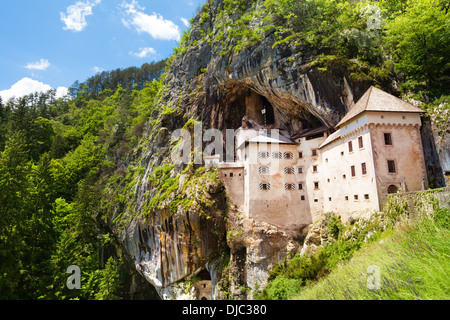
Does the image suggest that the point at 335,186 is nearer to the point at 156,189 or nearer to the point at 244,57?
the point at 244,57

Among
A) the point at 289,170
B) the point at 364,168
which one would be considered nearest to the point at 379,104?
the point at 364,168

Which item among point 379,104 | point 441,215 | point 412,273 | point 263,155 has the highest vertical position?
point 379,104

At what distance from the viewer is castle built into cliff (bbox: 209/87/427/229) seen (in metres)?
20.8

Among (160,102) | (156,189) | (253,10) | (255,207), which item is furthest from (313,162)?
(160,102)

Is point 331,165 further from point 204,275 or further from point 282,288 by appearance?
point 204,275

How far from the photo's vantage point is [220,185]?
30750 mm

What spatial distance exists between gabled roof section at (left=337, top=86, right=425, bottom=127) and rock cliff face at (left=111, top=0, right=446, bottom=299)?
6.80 ft

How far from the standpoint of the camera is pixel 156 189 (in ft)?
116

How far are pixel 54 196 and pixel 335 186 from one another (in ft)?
140

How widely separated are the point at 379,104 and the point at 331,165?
7631mm

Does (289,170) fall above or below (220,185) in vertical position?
above

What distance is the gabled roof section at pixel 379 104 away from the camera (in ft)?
69.4

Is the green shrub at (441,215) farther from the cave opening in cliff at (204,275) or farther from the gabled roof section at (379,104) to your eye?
the cave opening in cliff at (204,275)
